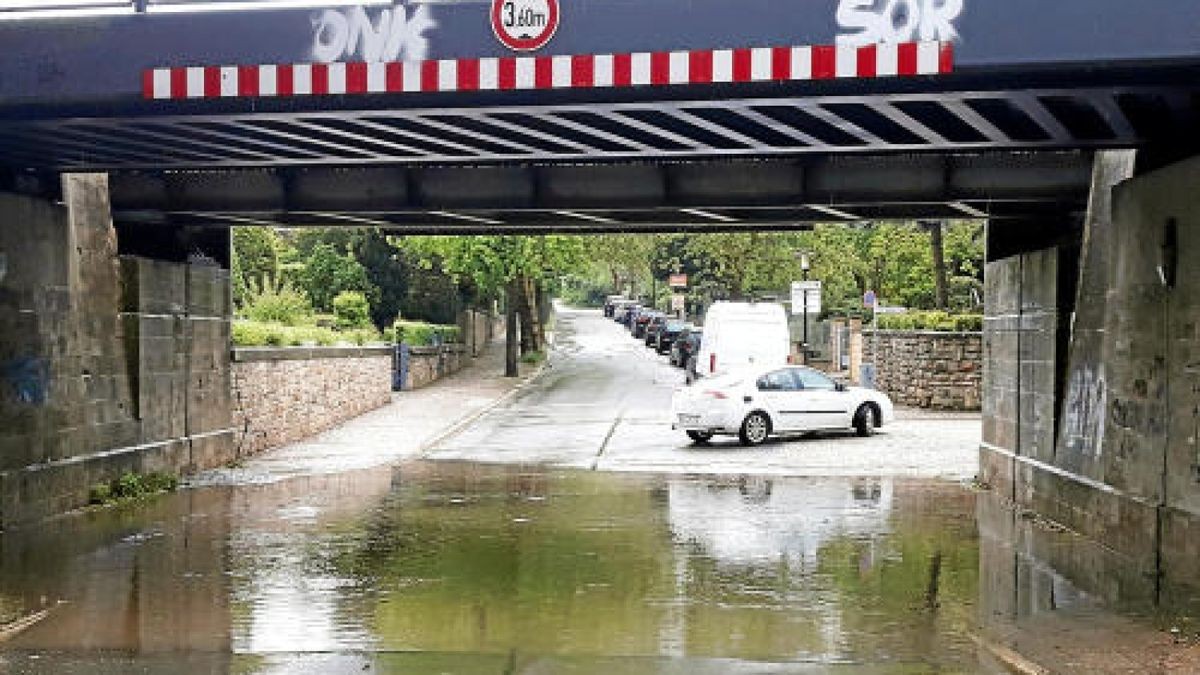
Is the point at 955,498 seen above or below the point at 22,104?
below

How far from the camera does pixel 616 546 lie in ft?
45.0

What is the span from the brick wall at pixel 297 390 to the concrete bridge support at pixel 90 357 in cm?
149

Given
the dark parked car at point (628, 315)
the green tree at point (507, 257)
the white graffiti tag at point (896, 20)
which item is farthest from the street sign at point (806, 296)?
the dark parked car at point (628, 315)

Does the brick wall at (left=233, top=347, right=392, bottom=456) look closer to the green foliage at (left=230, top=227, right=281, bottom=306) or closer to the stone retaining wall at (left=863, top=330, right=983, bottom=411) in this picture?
the stone retaining wall at (left=863, top=330, right=983, bottom=411)

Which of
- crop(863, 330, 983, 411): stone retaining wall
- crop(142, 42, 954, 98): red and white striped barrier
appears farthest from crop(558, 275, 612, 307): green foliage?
crop(142, 42, 954, 98): red and white striped barrier

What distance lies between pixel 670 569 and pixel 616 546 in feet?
4.58

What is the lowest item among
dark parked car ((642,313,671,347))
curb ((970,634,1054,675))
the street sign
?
curb ((970,634,1054,675))

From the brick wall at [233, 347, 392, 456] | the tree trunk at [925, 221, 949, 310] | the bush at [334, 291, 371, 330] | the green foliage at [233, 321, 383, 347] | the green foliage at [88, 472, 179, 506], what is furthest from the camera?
the bush at [334, 291, 371, 330]

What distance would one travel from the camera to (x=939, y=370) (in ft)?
110

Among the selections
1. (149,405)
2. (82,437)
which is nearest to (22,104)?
(82,437)

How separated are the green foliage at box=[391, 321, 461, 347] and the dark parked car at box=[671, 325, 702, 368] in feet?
27.7

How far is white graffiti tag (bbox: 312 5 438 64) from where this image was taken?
1051 centimetres

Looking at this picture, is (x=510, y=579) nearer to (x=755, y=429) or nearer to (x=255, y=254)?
(x=755, y=429)

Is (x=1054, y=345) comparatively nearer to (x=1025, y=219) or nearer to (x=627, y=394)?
(x=1025, y=219)
